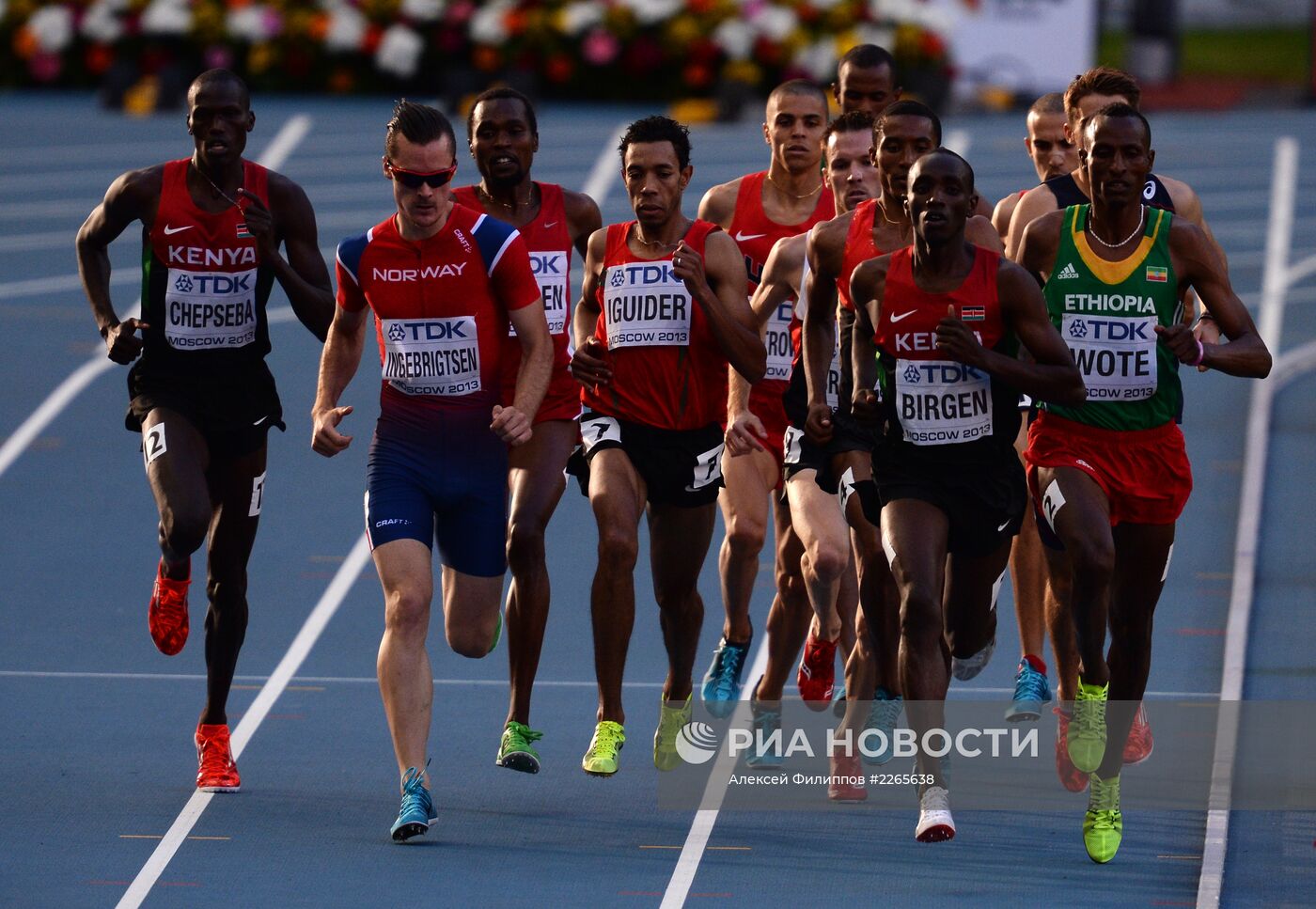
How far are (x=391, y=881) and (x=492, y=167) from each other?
95.7 inches

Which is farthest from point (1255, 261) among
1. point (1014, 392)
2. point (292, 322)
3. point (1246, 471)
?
point (1014, 392)

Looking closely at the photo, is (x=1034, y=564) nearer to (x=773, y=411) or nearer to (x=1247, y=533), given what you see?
(x=773, y=411)

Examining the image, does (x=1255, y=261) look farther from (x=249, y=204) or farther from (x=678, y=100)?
(x=249, y=204)

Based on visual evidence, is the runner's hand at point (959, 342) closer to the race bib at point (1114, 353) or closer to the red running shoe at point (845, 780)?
the race bib at point (1114, 353)

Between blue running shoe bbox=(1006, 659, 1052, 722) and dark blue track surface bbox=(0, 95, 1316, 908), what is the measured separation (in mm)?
122

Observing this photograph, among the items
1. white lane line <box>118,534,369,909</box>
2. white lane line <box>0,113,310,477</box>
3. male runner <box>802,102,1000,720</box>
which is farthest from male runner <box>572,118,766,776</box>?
white lane line <box>0,113,310,477</box>

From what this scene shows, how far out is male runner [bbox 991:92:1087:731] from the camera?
8648 millimetres

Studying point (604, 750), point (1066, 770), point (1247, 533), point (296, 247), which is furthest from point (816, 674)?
point (1247, 533)

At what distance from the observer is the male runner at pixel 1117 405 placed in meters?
7.22

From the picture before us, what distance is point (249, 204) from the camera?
309 inches

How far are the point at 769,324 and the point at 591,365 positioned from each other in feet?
3.11

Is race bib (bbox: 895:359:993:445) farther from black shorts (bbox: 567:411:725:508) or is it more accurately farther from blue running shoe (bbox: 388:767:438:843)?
blue running shoe (bbox: 388:767:438:843)

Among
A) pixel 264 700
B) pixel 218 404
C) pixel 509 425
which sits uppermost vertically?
pixel 509 425

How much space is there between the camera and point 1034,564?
8.88 meters
